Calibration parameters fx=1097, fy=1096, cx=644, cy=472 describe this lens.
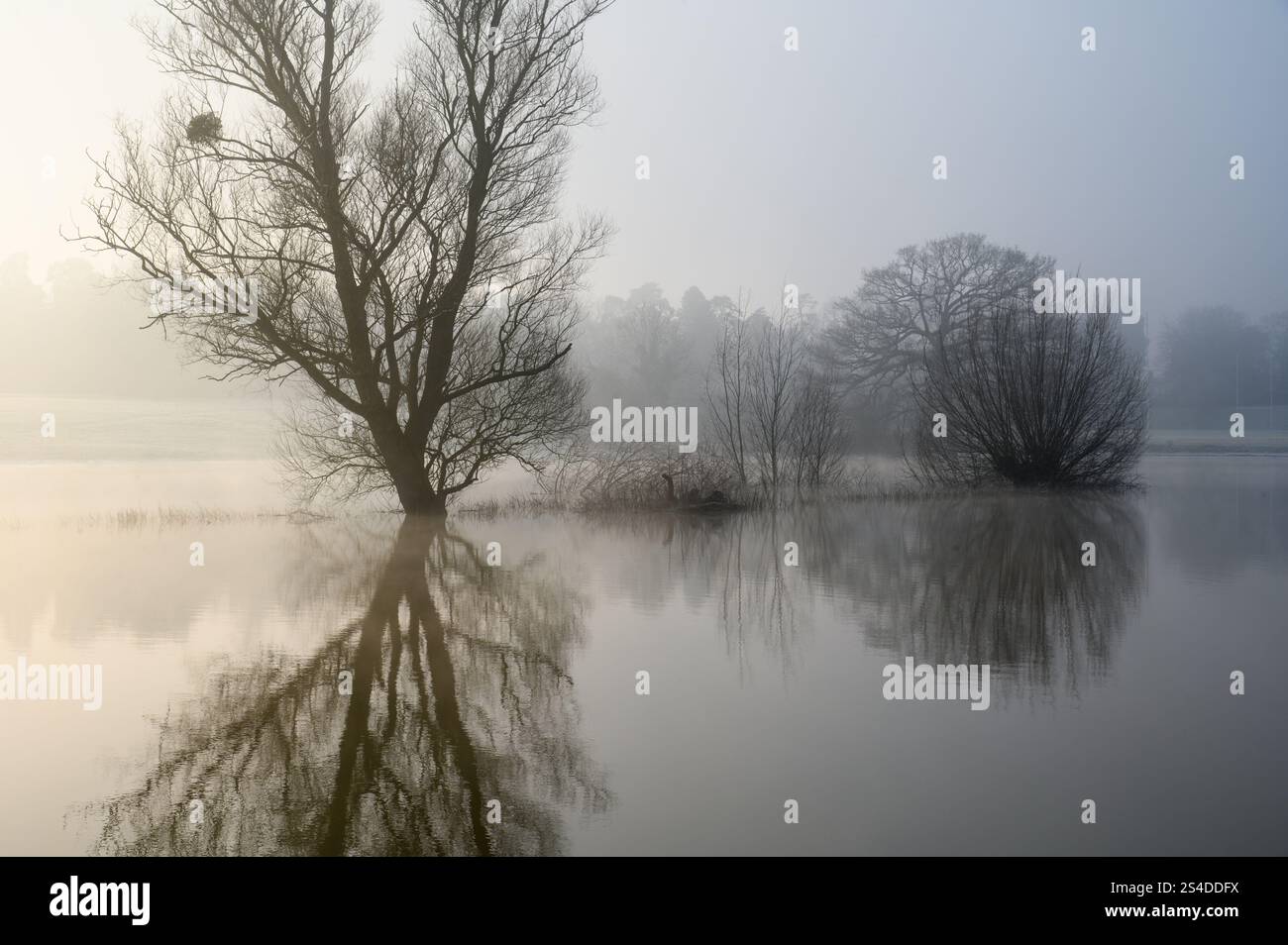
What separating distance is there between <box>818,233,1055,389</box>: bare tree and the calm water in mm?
24540

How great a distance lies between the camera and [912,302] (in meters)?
35.1

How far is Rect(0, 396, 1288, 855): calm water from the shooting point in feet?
12.5

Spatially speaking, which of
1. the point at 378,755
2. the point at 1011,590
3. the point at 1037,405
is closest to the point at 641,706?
the point at 378,755

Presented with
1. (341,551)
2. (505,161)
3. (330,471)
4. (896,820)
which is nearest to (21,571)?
(341,551)

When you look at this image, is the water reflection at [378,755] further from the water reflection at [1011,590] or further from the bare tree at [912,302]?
the bare tree at [912,302]

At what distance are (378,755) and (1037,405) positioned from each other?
16.2 meters

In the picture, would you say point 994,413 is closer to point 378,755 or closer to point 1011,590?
point 1011,590

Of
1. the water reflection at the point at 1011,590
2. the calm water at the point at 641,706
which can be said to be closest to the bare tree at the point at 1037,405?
the water reflection at the point at 1011,590

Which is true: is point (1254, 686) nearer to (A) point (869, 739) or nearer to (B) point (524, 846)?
(A) point (869, 739)

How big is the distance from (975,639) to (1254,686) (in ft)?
5.09

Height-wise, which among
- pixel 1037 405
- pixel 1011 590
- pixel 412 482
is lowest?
pixel 1011 590

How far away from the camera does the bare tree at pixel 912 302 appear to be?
3450cm

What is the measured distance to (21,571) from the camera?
9.84m

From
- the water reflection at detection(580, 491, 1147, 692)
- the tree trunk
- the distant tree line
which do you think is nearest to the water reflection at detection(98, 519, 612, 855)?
the water reflection at detection(580, 491, 1147, 692)
